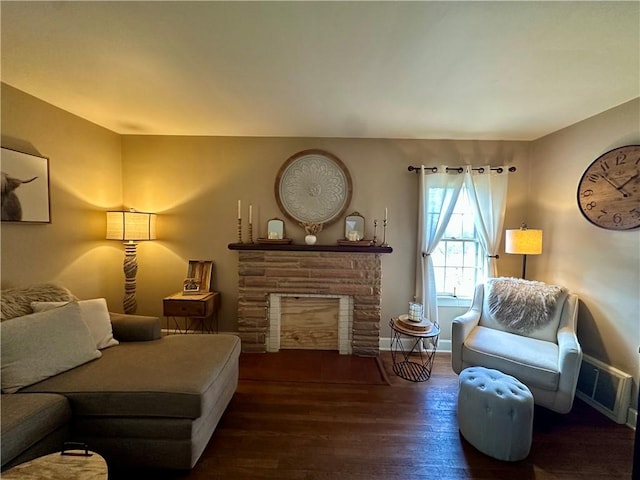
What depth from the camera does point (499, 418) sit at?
1512 millimetres

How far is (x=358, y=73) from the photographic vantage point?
167cm

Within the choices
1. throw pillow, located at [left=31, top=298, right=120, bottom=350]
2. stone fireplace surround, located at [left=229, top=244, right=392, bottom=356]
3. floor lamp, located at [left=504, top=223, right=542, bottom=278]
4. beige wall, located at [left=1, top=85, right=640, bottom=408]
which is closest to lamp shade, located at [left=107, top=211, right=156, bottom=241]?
beige wall, located at [left=1, top=85, right=640, bottom=408]

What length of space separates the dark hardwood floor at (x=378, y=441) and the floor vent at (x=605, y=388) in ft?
0.28

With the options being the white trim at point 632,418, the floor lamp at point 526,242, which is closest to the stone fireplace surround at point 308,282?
the floor lamp at point 526,242

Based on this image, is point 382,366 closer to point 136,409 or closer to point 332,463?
point 332,463

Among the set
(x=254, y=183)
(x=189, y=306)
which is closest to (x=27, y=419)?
(x=189, y=306)

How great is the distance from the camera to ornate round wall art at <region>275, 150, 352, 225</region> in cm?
292

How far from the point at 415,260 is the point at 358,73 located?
6.85ft

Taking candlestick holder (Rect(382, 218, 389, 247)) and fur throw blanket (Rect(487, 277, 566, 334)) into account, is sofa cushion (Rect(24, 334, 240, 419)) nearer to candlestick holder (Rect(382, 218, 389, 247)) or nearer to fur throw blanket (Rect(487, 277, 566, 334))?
candlestick holder (Rect(382, 218, 389, 247))

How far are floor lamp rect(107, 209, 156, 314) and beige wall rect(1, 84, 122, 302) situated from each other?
0.83 ft

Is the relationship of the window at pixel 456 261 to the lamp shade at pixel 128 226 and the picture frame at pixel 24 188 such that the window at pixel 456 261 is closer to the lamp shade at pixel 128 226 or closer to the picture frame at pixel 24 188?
the lamp shade at pixel 128 226

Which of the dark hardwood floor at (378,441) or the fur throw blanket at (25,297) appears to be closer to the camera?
the dark hardwood floor at (378,441)

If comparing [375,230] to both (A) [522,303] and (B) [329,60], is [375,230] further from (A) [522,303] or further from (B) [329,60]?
(B) [329,60]

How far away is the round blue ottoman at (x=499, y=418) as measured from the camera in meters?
1.50
